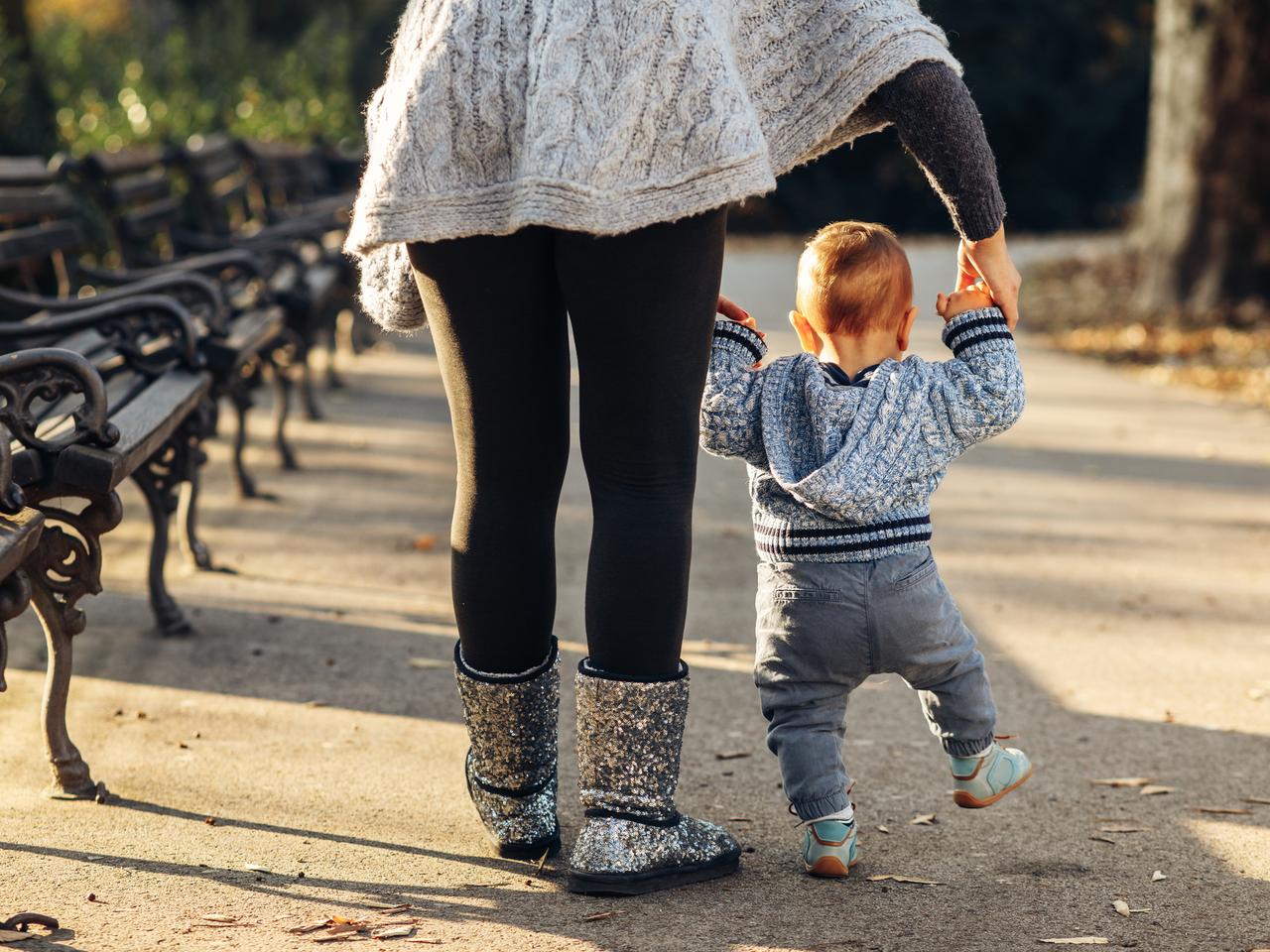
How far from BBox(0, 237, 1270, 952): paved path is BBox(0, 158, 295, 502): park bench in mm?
509

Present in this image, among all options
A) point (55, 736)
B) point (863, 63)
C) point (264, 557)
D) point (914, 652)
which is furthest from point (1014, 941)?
point (264, 557)

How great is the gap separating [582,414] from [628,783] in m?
0.61

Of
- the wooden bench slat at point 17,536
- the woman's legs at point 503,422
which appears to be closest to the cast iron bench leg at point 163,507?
the wooden bench slat at point 17,536

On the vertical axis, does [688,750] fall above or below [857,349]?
below

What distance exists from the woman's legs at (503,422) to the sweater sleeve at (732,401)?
10.6 inches

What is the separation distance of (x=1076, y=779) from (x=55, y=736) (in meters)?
1.99

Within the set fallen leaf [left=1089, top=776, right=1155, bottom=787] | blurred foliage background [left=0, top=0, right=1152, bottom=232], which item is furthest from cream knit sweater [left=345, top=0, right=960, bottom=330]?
blurred foliage background [left=0, top=0, right=1152, bottom=232]

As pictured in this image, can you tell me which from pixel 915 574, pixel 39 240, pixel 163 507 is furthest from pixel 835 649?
pixel 39 240

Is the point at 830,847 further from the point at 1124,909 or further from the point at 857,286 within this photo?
the point at 857,286

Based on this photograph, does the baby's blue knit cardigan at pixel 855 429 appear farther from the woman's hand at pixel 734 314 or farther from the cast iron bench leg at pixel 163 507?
the cast iron bench leg at pixel 163 507

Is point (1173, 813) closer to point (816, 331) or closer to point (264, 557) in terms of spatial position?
point (816, 331)

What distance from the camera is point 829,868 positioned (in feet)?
8.95

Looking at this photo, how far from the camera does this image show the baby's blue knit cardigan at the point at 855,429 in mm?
2648

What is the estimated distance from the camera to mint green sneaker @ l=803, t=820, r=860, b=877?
2.72m
